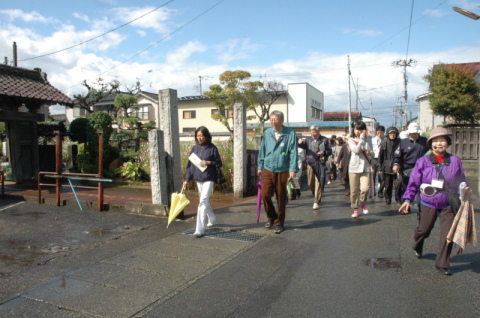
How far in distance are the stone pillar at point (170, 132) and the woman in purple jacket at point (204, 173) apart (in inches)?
54.8

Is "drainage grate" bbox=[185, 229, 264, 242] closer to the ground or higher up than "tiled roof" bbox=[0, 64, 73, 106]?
closer to the ground

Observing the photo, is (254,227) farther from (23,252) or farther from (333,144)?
(333,144)

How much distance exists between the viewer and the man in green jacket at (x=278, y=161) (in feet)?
19.2

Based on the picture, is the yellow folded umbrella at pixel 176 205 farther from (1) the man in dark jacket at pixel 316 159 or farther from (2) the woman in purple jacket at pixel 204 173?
(1) the man in dark jacket at pixel 316 159

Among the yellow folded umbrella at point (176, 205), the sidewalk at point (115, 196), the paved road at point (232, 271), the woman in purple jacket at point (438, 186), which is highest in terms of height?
the woman in purple jacket at point (438, 186)

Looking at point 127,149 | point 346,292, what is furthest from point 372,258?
point 127,149

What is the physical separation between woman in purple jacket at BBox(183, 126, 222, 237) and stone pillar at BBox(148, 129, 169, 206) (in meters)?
1.26

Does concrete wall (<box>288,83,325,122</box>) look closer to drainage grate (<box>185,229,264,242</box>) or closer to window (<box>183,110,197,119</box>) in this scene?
window (<box>183,110,197,119</box>)

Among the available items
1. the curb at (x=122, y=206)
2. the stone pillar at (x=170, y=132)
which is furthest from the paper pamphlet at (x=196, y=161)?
the curb at (x=122, y=206)

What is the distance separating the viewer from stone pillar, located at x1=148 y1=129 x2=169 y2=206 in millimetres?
7219

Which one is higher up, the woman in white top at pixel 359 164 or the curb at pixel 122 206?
the woman in white top at pixel 359 164

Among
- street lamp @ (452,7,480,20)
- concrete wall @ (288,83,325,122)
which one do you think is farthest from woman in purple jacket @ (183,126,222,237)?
concrete wall @ (288,83,325,122)

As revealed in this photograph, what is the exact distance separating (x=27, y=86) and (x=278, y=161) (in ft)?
34.2

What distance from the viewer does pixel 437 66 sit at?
2403cm
